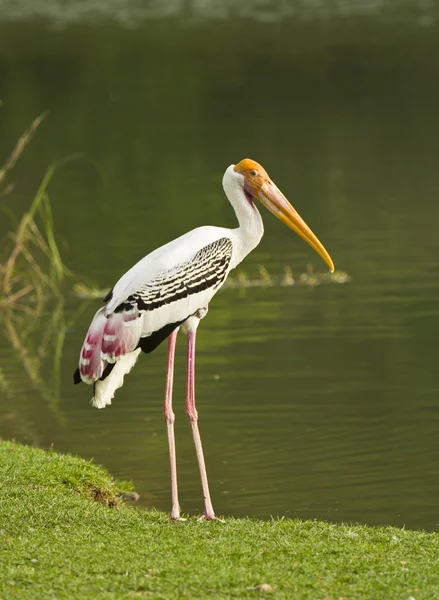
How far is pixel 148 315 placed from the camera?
7219 millimetres

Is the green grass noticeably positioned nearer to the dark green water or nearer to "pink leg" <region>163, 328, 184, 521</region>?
"pink leg" <region>163, 328, 184, 521</region>

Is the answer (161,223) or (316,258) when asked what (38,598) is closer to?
(316,258)

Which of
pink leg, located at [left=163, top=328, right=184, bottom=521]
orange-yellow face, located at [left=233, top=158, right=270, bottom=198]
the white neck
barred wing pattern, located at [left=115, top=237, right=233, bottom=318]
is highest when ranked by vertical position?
orange-yellow face, located at [left=233, top=158, right=270, bottom=198]

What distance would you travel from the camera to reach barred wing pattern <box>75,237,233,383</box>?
7203 mm

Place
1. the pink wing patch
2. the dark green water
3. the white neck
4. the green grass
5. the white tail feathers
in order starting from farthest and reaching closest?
the dark green water, the white neck, the white tail feathers, the pink wing patch, the green grass

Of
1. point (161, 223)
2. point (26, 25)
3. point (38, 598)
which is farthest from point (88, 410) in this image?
point (26, 25)

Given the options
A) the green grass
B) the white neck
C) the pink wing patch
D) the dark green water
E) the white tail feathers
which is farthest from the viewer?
the dark green water

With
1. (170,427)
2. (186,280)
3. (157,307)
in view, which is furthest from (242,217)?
(170,427)

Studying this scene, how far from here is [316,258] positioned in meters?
17.7

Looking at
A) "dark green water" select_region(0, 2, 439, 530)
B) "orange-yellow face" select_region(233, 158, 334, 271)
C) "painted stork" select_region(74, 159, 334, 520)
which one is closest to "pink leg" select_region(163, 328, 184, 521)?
"painted stork" select_region(74, 159, 334, 520)

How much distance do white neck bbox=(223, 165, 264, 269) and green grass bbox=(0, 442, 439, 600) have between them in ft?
4.72

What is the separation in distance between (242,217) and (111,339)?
1.01 m

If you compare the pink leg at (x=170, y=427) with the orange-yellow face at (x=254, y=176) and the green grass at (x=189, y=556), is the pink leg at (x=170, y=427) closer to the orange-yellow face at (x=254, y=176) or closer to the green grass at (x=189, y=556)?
the green grass at (x=189, y=556)

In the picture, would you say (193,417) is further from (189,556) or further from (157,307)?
(189,556)
